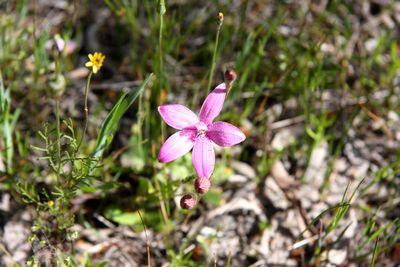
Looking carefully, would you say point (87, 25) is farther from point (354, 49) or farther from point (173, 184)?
point (354, 49)

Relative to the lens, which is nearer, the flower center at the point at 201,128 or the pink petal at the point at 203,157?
the pink petal at the point at 203,157

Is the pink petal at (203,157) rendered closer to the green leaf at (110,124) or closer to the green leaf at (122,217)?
the green leaf at (110,124)

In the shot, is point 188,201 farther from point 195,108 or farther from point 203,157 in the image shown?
point 195,108

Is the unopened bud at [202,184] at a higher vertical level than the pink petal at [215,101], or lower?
lower

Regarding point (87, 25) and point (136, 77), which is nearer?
point (136, 77)

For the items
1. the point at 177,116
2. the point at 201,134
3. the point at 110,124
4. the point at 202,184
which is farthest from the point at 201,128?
the point at 110,124

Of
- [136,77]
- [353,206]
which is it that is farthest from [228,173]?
[136,77]

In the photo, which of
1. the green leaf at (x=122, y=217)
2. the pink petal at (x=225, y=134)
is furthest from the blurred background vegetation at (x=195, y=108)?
the pink petal at (x=225, y=134)

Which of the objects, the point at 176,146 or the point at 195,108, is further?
the point at 195,108
